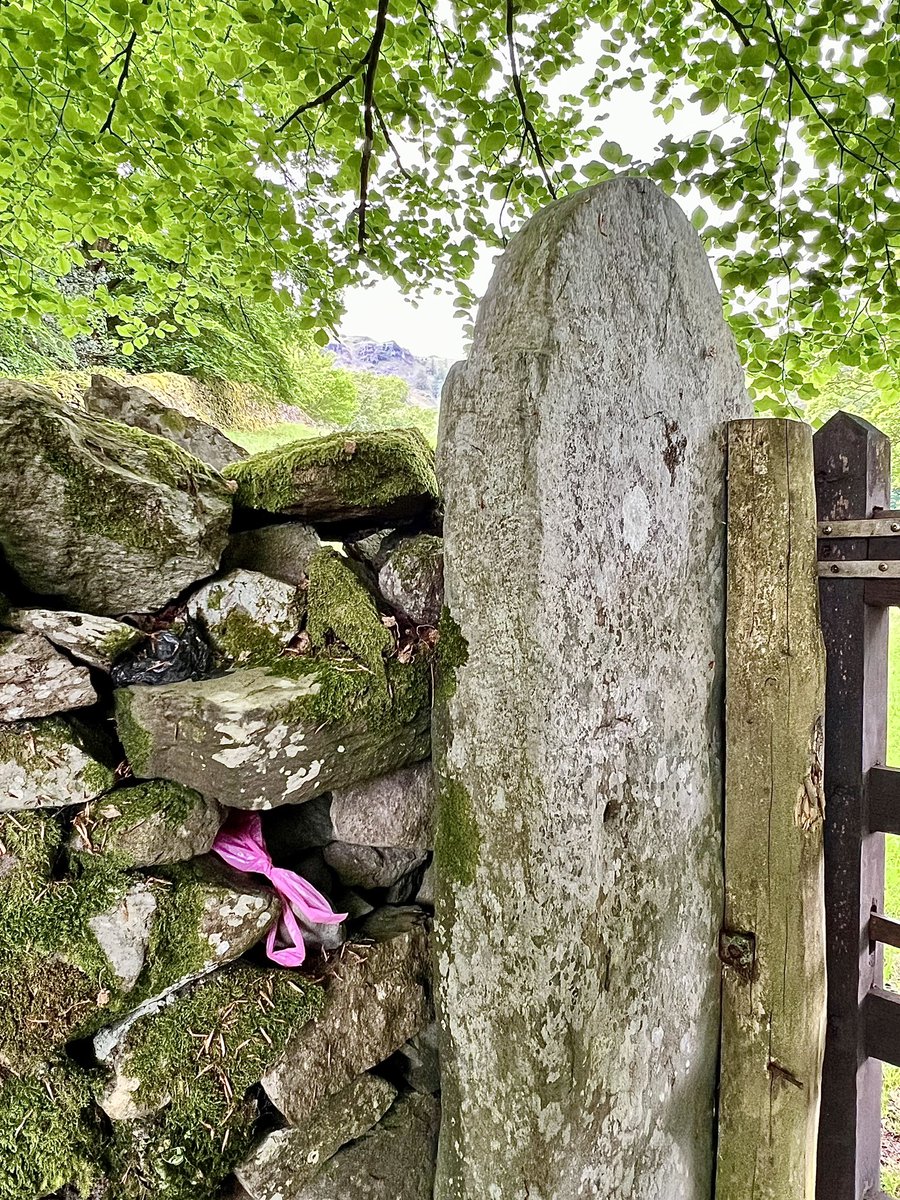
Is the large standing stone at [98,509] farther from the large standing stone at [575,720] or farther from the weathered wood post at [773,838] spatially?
the weathered wood post at [773,838]

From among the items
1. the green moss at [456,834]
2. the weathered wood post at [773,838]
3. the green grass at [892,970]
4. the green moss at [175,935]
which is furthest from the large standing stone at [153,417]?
the green grass at [892,970]

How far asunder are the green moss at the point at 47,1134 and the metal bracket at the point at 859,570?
2.40m

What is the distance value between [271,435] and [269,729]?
5336mm

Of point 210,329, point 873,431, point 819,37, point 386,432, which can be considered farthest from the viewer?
point 210,329

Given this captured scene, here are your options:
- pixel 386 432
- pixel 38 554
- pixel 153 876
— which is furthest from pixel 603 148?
pixel 153 876

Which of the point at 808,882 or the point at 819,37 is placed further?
the point at 819,37

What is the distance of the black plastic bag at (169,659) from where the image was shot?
5.52 feet

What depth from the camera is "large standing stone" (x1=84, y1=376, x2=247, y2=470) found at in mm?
2213

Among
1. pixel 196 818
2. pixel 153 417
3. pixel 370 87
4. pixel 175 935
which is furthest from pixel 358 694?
pixel 370 87

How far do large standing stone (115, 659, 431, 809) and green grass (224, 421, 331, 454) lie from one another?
12.8 feet

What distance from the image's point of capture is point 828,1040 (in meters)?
1.82

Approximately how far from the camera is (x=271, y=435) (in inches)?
247

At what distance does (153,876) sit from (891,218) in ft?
11.8

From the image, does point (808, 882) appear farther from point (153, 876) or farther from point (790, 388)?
point (790, 388)
